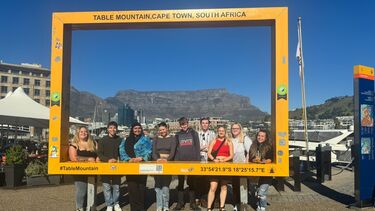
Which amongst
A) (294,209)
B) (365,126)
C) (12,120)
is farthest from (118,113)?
(12,120)

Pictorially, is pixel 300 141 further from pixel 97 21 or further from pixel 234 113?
pixel 97 21

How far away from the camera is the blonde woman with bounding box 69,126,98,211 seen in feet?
23.9

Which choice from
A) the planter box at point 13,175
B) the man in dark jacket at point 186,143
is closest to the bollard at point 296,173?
the man in dark jacket at point 186,143

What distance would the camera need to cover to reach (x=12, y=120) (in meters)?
14.0

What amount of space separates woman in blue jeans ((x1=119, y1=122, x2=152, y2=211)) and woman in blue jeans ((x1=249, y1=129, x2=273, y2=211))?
199cm

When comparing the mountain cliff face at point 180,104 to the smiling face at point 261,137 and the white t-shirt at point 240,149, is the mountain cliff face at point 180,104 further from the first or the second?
the smiling face at point 261,137

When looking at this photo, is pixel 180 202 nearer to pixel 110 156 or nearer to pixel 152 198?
pixel 152 198

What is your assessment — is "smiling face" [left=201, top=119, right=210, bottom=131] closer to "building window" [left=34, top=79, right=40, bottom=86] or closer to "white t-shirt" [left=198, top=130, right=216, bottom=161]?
"white t-shirt" [left=198, top=130, right=216, bottom=161]

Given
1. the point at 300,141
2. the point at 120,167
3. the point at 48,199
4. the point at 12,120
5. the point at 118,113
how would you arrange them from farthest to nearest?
the point at 300,141 → the point at 12,120 → the point at 48,199 → the point at 118,113 → the point at 120,167

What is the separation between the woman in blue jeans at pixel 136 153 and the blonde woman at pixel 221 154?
49.1 inches

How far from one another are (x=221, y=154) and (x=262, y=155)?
0.76 meters

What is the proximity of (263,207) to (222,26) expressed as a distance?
3507 millimetres

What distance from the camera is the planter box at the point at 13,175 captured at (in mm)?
10719

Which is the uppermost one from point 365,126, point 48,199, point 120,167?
point 365,126
